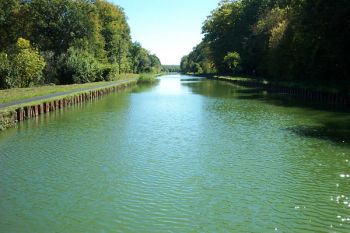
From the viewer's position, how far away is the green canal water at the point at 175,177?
1043 cm

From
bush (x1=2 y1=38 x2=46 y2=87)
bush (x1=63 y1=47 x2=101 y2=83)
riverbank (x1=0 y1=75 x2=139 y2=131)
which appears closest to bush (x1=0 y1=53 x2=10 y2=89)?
bush (x1=2 y1=38 x2=46 y2=87)

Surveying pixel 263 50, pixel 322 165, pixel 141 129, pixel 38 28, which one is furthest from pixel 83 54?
pixel 322 165

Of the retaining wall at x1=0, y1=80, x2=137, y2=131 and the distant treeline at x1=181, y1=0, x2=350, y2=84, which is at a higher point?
the distant treeline at x1=181, y1=0, x2=350, y2=84

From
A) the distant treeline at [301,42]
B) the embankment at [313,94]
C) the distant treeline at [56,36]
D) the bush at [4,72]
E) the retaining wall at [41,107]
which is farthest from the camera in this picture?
the distant treeline at [56,36]

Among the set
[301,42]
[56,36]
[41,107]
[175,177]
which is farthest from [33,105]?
[56,36]

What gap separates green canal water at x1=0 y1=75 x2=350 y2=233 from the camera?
10.4 m

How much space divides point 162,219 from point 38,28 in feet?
203

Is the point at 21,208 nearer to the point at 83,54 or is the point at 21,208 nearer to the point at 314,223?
the point at 314,223

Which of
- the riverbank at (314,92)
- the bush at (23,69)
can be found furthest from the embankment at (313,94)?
the bush at (23,69)

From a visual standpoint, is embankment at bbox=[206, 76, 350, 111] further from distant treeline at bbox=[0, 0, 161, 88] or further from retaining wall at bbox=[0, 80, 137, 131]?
distant treeline at bbox=[0, 0, 161, 88]

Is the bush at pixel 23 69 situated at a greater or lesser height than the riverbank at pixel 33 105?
greater

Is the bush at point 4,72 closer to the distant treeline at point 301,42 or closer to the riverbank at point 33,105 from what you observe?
the riverbank at point 33,105

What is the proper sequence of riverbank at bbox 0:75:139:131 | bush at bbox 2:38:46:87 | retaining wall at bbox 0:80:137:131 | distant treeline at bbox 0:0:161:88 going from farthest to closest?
distant treeline at bbox 0:0:161:88
bush at bbox 2:38:46:87
riverbank at bbox 0:75:139:131
retaining wall at bbox 0:80:137:131

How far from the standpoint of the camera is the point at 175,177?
14188 mm
